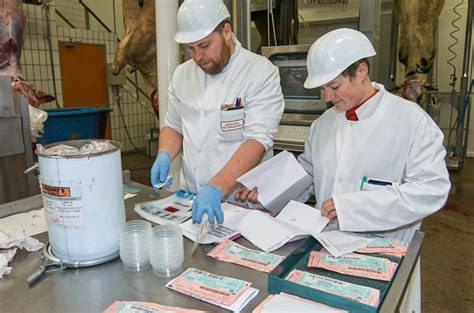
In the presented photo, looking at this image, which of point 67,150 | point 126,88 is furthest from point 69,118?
point 126,88

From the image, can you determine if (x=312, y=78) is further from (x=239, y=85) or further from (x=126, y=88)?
(x=126, y=88)

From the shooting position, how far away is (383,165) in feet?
3.87

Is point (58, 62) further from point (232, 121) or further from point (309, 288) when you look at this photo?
point (309, 288)

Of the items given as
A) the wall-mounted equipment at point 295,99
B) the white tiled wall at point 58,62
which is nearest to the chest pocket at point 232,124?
the wall-mounted equipment at point 295,99

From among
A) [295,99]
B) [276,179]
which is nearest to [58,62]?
[295,99]

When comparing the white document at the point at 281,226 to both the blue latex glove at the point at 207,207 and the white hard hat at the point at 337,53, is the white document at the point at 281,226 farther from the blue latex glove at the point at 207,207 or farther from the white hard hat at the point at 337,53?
the white hard hat at the point at 337,53

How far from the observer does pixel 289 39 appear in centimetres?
287

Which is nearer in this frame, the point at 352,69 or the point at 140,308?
the point at 140,308

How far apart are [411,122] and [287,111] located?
142 cm

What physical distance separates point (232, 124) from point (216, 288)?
0.75 meters

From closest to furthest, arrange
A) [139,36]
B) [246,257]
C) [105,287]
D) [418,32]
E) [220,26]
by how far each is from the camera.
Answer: [105,287] < [246,257] < [220,26] < [139,36] < [418,32]

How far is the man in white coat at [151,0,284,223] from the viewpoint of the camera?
127 centimetres

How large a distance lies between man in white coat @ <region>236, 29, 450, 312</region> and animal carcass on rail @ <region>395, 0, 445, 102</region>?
9.21 ft

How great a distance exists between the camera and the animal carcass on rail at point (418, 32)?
3.71m
